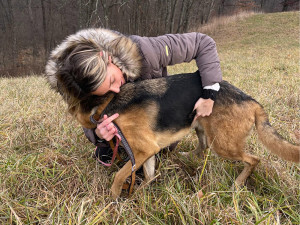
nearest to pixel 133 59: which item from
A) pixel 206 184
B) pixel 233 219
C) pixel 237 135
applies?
pixel 237 135

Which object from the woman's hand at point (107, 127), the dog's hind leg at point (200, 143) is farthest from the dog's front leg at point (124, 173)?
the dog's hind leg at point (200, 143)

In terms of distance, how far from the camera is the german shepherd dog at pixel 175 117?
197cm

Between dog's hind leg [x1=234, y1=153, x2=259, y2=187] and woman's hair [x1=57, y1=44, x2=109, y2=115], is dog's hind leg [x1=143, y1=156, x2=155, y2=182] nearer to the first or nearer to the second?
dog's hind leg [x1=234, y1=153, x2=259, y2=187]

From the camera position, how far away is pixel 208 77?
→ 204 centimetres

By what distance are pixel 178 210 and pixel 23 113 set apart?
3.16 metres

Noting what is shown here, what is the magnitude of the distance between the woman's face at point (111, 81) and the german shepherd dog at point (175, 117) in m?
0.11

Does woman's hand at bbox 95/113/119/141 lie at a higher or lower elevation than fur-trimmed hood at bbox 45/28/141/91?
lower

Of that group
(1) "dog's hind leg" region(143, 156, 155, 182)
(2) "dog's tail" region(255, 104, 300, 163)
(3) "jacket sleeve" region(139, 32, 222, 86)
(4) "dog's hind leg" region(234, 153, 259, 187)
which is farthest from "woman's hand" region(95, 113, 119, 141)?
(2) "dog's tail" region(255, 104, 300, 163)

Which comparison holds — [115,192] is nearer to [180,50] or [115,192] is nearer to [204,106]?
[204,106]

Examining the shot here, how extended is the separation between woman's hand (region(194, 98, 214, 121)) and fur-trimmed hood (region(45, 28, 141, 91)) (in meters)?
0.67

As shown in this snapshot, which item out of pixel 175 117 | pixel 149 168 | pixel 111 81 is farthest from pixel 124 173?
pixel 111 81

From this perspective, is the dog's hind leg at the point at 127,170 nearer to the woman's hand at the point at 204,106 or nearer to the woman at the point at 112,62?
the woman at the point at 112,62

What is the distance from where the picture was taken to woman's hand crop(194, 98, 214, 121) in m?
2.02

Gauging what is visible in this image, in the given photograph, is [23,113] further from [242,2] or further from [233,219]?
[242,2]
